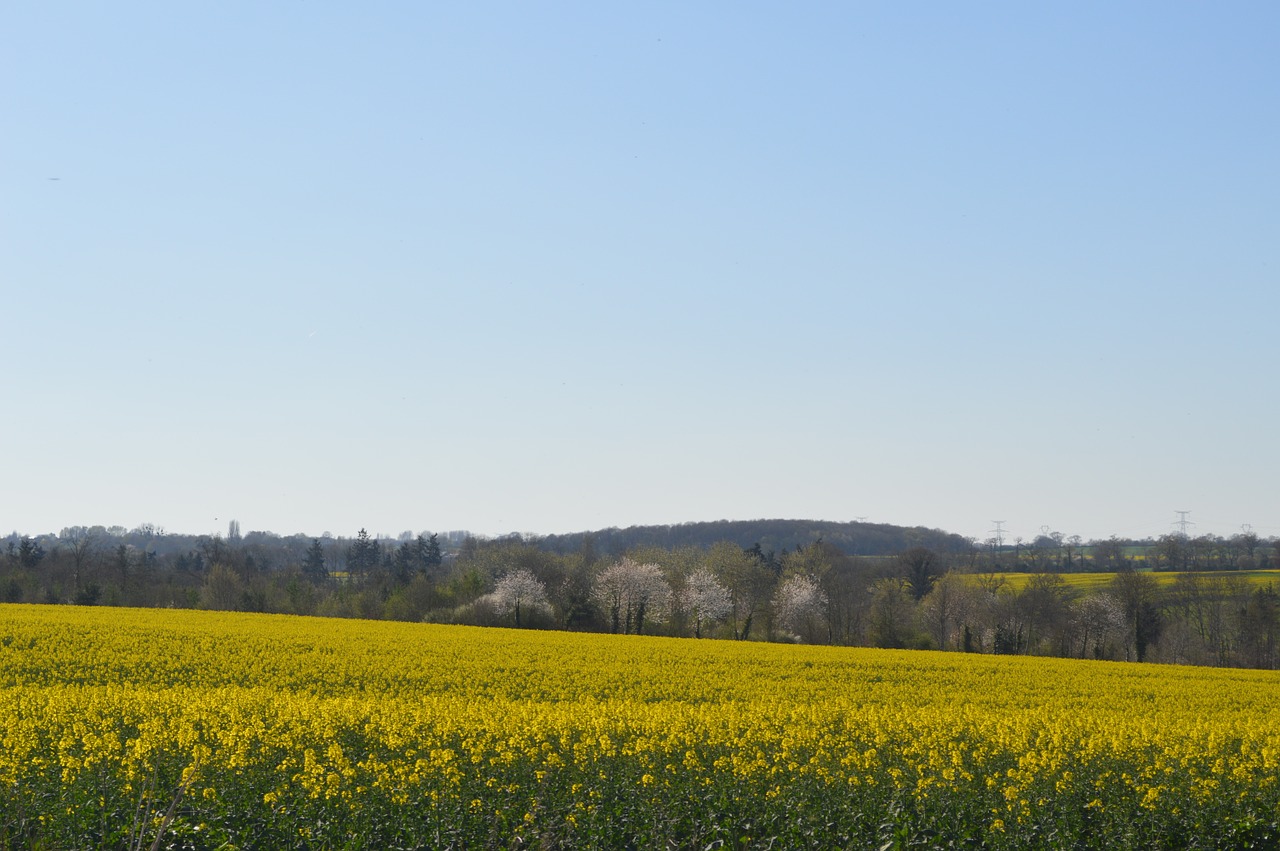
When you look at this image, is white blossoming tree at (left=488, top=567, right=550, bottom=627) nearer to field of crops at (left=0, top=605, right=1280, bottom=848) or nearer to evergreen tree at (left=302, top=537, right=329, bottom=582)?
field of crops at (left=0, top=605, right=1280, bottom=848)

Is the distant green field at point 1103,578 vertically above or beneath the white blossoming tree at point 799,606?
above

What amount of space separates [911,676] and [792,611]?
45.1 metres

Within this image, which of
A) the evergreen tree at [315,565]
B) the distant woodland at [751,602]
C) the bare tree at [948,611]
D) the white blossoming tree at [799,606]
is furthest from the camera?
the evergreen tree at [315,565]

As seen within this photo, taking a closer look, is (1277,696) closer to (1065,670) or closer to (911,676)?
(1065,670)

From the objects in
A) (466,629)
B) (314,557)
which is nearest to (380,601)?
(466,629)

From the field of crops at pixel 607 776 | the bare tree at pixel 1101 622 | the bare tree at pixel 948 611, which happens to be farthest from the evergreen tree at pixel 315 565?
the field of crops at pixel 607 776

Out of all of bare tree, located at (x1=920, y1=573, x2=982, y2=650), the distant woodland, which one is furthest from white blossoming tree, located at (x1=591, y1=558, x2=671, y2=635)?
bare tree, located at (x1=920, y1=573, x2=982, y2=650)

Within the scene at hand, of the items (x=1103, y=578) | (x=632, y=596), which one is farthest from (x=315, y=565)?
(x=1103, y=578)

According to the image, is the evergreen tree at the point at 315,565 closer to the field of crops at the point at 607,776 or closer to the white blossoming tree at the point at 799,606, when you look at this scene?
the white blossoming tree at the point at 799,606

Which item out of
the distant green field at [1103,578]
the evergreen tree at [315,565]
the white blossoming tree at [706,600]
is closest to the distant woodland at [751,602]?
the white blossoming tree at [706,600]

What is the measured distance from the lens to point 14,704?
1686 cm

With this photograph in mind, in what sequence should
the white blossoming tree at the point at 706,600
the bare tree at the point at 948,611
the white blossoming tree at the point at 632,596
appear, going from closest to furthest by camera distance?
1. the white blossoming tree at the point at 632,596
2. the white blossoming tree at the point at 706,600
3. the bare tree at the point at 948,611

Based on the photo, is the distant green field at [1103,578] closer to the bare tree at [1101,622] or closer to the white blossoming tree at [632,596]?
the bare tree at [1101,622]

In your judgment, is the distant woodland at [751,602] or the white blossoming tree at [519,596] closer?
the white blossoming tree at [519,596]
